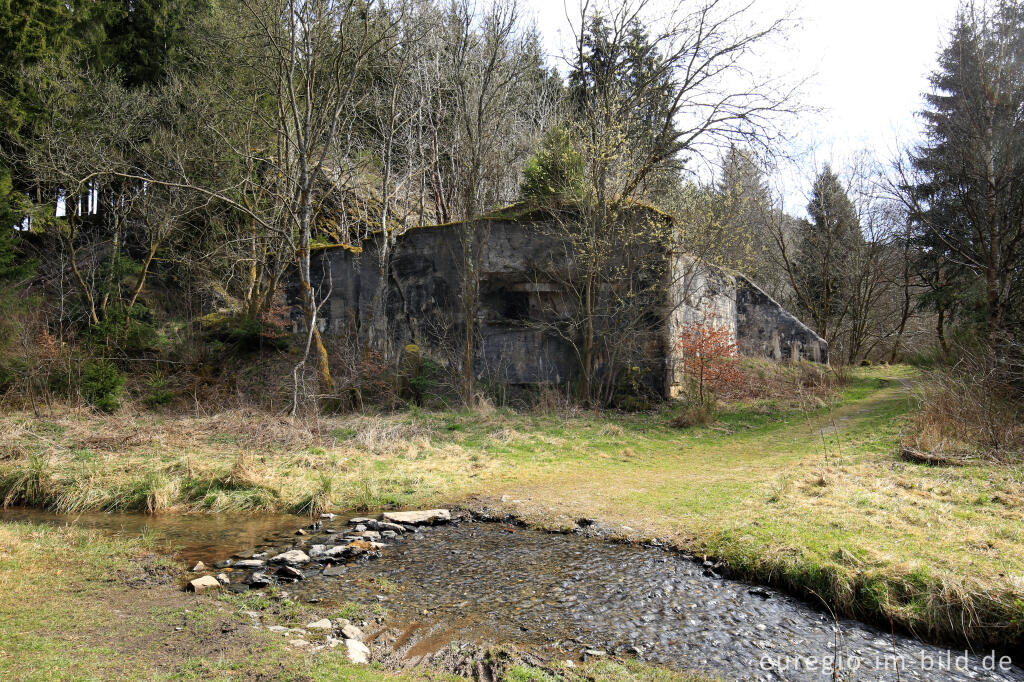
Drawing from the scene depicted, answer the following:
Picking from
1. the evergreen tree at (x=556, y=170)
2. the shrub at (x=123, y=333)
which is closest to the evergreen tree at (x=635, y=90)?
the evergreen tree at (x=556, y=170)

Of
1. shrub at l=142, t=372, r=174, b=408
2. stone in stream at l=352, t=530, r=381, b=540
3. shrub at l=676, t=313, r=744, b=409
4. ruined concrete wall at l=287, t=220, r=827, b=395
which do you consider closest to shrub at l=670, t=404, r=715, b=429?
shrub at l=676, t=313, r=744, b=409

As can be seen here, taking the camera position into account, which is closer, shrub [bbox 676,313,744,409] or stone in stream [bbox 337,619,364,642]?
stone in stream [bbox 337,619,364,642]

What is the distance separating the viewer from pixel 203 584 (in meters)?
4.82

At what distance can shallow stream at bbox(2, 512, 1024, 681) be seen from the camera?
12.5 ft

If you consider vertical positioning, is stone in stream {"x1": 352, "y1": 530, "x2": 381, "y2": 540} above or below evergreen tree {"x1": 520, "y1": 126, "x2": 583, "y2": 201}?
below

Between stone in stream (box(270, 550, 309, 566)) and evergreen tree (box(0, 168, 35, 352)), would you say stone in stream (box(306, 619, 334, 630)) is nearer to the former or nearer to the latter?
stone in stream (box(270, 550, 309, 566))

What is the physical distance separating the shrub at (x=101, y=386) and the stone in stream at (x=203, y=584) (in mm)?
10621

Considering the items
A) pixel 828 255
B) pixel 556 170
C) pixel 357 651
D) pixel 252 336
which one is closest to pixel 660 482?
pixel 357 651

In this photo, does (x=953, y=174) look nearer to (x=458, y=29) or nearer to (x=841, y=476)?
(x=841, y=476)

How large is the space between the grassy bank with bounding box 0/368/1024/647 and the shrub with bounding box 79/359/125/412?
952 millimetres

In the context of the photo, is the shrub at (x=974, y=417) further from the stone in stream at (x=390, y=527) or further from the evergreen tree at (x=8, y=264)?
the evergreen tree at (x=8, y=264)

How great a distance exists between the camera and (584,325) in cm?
1445

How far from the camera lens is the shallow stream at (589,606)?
382cm

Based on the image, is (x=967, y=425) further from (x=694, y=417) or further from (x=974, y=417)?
(x=694, y=417)
